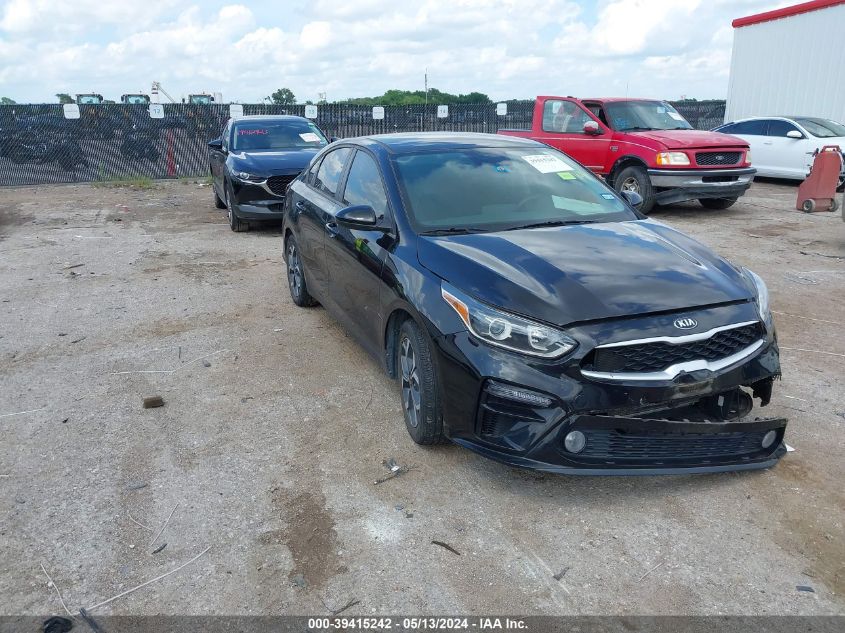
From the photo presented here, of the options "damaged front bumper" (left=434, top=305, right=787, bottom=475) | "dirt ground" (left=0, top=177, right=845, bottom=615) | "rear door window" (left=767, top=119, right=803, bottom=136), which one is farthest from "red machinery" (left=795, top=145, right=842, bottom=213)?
"damaged front bumper" (left=434, top=305, right=787, bottom=475)

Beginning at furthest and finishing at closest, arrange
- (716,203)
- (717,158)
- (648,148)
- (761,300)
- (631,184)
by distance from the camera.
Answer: (716,203) < (631,184) < (648,148) < (717,158) < (761,300)

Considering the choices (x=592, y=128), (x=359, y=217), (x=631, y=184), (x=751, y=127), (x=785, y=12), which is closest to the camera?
(x=359, y=217)

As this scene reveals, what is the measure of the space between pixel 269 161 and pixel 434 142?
5.98 meters

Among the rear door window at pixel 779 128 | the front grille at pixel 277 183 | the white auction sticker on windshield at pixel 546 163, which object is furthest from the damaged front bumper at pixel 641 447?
the rear door window at pixel 779 128

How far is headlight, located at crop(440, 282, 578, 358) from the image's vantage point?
10.4 feet

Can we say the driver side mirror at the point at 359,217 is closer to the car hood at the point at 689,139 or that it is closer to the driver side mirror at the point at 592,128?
the car hood at the point at 689,139

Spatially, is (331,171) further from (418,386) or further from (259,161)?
(259,161)

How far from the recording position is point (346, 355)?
5461 mm

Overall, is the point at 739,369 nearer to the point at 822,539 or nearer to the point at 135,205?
the point at 822,539

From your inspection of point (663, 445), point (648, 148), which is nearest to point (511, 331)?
point (663, 445)

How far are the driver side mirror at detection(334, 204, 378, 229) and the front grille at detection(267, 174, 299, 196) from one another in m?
6.18

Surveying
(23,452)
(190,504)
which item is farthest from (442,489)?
(23,452)

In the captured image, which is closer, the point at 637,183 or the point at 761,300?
the point at 761,300

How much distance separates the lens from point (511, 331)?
10.7ft
